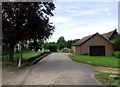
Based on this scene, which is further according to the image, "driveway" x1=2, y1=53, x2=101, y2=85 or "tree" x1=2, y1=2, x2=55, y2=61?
"tree" x1=2, y1=2, x2=55, y2=61

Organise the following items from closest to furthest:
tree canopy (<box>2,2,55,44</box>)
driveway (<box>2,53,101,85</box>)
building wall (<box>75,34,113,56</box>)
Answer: driveway (<box>2,53,101,85</box>)
tree canopy (<box>2,2,55,44</box>)
building wall (<box>75,34,113,56</box>)

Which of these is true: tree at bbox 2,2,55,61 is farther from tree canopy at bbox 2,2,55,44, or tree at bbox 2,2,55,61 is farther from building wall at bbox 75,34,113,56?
building wall at bbox 75,34,113,56

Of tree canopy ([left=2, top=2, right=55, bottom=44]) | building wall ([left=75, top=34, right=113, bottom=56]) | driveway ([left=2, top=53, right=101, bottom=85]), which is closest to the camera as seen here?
driveway ([left=2, top=53, right=101, bottom=85])

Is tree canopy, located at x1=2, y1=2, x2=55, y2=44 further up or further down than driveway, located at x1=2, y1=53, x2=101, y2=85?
further up

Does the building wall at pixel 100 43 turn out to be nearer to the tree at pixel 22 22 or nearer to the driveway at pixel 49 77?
the tree at pixel 22 22

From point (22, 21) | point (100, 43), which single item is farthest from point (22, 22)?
point (100, 43)

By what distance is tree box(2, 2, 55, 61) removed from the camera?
A: 2792 centimetres

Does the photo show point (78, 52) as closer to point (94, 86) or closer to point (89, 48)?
point (89, 48)

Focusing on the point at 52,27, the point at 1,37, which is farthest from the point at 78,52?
the point at 1,37

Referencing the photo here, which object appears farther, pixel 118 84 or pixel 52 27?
pixel 52 27

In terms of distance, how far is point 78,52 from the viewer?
204 feet

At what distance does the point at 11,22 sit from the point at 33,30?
7.98 ft

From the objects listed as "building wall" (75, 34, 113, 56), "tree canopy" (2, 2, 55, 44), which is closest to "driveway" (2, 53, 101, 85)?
"tree canopy" (2, 2, 55, 44)

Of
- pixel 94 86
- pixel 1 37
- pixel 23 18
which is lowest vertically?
pixel 94 86
